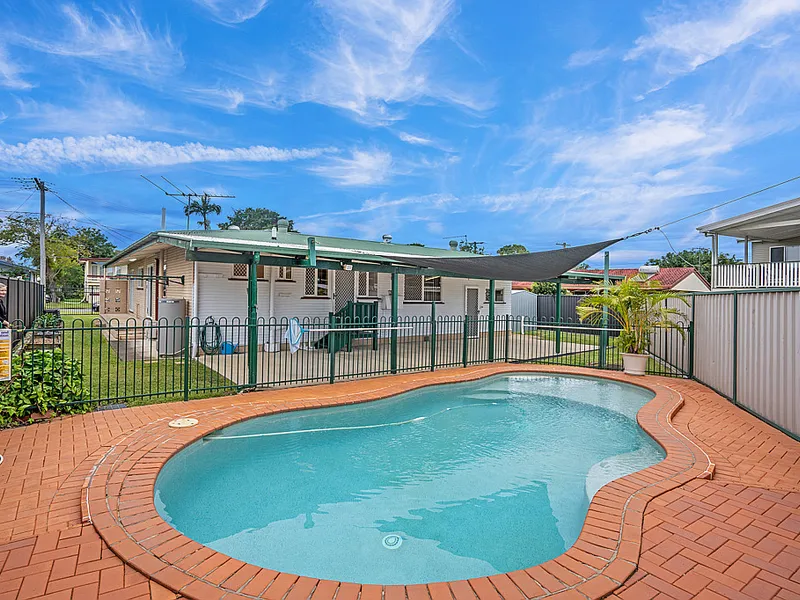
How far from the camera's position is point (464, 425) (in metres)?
6.21

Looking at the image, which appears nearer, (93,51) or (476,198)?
(93,51)

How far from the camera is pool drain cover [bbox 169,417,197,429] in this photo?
5.10 m

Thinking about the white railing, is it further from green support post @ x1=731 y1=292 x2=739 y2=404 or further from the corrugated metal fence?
green support post @ x1=731 y1=292 x2=739 y2=404

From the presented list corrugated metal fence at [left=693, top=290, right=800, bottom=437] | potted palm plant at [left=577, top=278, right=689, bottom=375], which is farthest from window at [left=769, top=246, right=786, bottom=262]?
corrugated metal fence at [left=693, top=290, right=800, bottom=437]

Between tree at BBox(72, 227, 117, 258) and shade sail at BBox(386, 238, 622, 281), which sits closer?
shade sail at BBox(386, 238, 622, 281)

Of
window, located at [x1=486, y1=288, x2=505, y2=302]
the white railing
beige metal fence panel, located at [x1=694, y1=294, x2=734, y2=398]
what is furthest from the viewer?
window, located at [x1=486, y1=288, x2=505, y2=302]

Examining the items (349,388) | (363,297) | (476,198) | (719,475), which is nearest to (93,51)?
(363,297)

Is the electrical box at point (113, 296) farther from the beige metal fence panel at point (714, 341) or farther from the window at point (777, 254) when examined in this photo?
A: the window at point (777, 254)

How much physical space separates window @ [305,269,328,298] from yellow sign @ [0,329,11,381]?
913 centimetres

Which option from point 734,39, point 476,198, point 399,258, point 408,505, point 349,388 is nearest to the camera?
point 408,505

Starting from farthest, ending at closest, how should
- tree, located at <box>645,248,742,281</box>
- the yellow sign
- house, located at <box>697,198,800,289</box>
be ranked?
1. tree, located at <box>645,248,742,281</box>
2. house, located at <box>697,198,800,289</box>
3. the yellow sign

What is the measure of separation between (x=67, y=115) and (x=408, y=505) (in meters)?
30.6

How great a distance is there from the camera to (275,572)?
248cm

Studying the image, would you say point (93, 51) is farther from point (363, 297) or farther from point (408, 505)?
point (408, 505)
